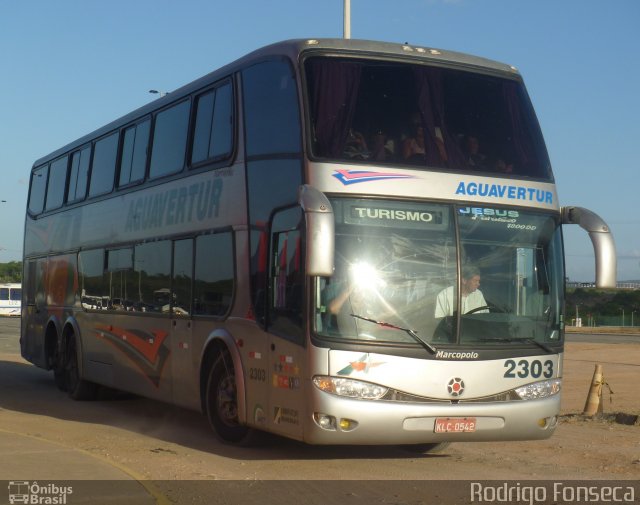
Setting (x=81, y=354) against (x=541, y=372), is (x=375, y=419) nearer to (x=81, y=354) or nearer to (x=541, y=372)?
(x=541, y=372)

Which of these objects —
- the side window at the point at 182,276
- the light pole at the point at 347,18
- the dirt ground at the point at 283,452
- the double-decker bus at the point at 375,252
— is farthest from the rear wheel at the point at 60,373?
the light pole at the point at 347,18

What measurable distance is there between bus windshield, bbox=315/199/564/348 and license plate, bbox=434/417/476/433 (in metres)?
0.71

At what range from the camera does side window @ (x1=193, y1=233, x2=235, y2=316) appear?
11586mm

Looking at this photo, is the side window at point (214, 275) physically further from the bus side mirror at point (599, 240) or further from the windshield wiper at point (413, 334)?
the bus side mirror at point (599, 240)

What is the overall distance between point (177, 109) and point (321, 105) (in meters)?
4.12

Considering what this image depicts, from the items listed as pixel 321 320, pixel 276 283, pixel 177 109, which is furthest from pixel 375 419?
pixel 177 109

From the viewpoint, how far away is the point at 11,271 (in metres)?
164

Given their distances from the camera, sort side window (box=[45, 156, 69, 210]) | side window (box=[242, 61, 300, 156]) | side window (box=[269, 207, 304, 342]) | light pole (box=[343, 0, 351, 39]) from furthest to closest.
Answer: light pole (box=[343, 0, 351, 39])
side window (box=[45, 156, 69, 210])
side window (box=[242, 61, 300, 156])
side window (box=[269, 207, 304, 342])

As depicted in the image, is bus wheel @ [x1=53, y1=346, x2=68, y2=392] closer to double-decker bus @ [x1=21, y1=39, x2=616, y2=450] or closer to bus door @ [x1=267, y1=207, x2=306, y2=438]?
double-decker bus @ [x1=21, y1=39, x2=616, y2=450]

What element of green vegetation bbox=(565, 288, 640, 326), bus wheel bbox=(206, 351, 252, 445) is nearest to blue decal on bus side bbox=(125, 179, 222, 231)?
bus wheel bbox=(206, 351, 252, 445)

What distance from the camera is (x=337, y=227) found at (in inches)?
382
